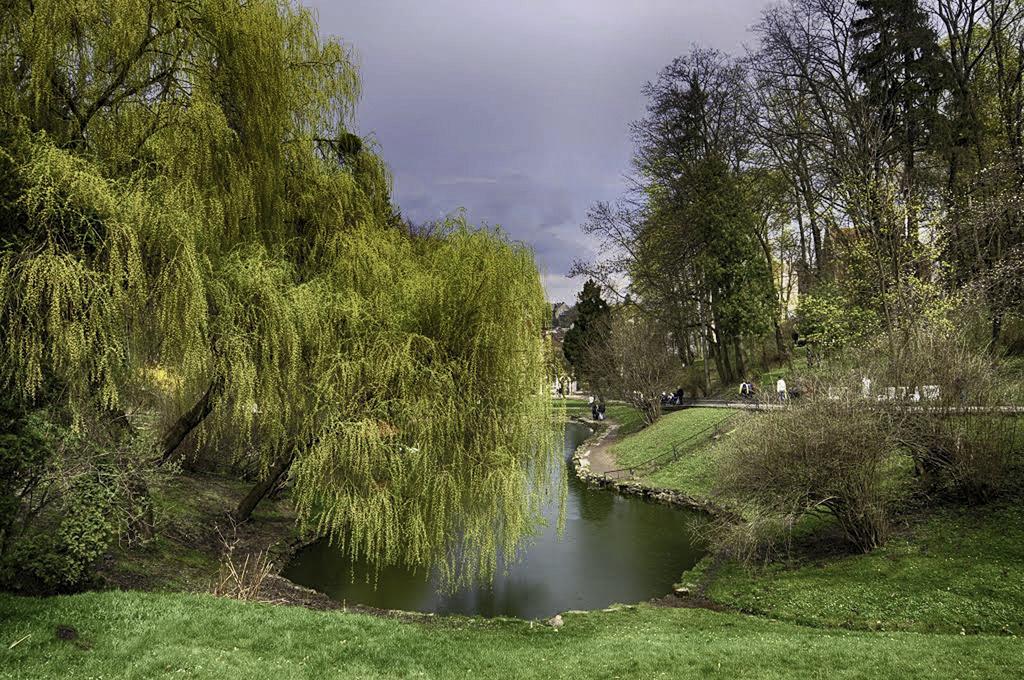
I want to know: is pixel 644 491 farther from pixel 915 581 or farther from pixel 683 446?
pixel 915 581

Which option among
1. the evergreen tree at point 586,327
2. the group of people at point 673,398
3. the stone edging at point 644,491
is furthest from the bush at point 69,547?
the evergreen tree at point 586,327

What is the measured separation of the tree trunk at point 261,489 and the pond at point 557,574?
5.62 ft

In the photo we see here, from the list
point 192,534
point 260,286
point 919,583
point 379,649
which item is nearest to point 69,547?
point 379,649

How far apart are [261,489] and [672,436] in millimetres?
18318

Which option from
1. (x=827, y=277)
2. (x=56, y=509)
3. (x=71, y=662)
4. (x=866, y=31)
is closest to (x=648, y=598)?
(x=71, y=662)

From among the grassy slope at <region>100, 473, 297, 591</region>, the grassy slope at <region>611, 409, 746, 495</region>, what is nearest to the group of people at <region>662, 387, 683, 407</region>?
the grassy slope at <region>611, 409, 746, 495</region>

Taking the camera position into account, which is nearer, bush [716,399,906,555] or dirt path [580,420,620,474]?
bush [716,399,906,555]

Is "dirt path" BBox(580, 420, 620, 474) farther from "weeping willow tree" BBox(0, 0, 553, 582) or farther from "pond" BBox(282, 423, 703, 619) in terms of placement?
"weeping willow tree" BBox(0, 0, 553, 582)

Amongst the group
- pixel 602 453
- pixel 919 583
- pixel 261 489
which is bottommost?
pixel 919 583

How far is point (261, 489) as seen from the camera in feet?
48.3

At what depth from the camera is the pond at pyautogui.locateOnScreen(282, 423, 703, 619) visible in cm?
1285

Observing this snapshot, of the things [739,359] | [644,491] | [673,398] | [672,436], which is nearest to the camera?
[644,491]

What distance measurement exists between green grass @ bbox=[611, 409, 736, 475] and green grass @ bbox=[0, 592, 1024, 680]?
51.7 ft

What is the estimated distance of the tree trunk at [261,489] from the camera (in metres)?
13.5
